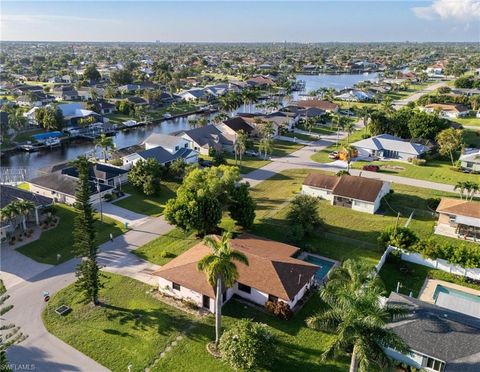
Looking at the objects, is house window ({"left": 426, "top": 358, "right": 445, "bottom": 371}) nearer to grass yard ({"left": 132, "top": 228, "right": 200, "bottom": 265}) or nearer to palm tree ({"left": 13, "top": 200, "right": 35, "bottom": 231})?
grass yard ({"left": 132, "top": 228, "right": 200, "bottom": 265})

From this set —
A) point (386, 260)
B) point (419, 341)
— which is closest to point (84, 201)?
point (419, 341)

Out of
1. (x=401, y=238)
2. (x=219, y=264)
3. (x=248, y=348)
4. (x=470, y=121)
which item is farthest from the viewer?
(x=470, y=121)

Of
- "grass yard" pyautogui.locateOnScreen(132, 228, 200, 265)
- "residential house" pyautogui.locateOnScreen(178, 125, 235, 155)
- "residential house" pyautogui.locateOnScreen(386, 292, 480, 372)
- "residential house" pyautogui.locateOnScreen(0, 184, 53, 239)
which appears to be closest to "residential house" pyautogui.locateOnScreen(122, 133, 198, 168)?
"residential house" pyautogui.locateOnScreen(178, 125, 235, 155)

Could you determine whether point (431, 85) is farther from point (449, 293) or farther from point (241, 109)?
point (449, 293)

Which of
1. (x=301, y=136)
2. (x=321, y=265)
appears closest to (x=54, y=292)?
(x=321, y=265)

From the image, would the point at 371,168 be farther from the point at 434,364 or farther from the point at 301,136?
the point at 434,364

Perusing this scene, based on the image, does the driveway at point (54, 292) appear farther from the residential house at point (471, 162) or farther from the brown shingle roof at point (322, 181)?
the residential house at point (471, 162)

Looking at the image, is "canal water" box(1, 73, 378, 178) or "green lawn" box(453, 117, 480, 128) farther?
"green lawn" box(453, 117, 480, 128)

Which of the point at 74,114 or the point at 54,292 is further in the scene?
the point at 74,114
